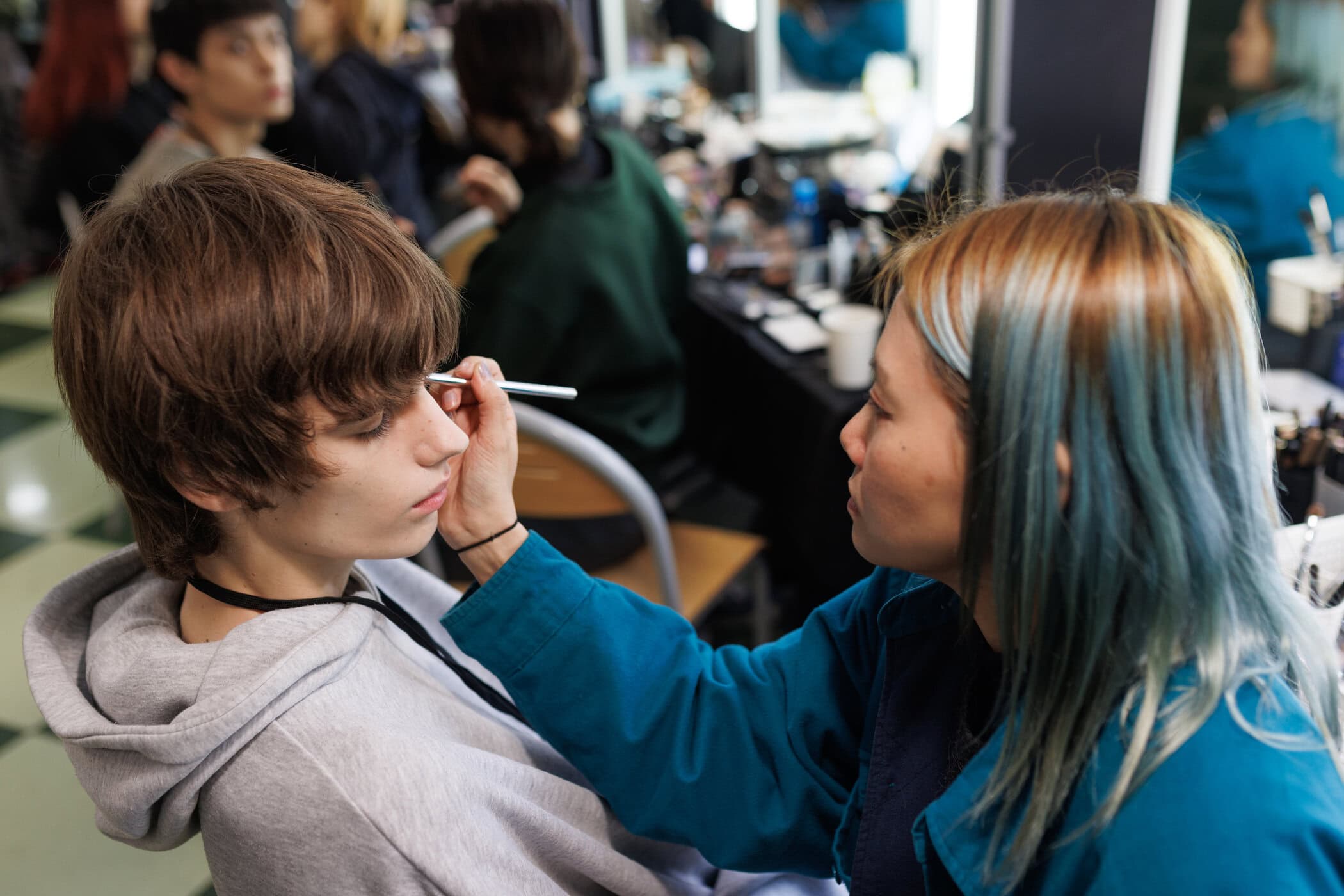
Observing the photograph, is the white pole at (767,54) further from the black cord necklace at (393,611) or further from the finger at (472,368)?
the black cord necklace at (393,611)

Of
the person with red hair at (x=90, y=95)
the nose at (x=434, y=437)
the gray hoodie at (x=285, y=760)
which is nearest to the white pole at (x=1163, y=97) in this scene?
the nose at (x=434, y=437)

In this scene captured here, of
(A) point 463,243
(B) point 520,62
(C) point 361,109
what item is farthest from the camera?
(C) point 361,109

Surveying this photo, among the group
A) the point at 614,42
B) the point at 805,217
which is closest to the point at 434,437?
the point at 805,217

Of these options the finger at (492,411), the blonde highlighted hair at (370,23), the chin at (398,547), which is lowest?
the chin at (398,547)

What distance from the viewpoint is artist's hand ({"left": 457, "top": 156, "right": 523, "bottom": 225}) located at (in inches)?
74.2

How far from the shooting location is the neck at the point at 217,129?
228 centimetres

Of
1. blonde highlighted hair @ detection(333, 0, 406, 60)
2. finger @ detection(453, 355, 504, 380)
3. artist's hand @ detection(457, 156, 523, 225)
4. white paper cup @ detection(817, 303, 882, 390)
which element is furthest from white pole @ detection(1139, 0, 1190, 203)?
blonde highlighted hair @ detection(333, 0, 406, 60)

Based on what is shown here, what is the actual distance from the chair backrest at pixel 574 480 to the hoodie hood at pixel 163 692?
582 mm

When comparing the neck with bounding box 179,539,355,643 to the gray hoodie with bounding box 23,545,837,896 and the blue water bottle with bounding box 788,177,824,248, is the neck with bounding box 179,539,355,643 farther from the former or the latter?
the blue water bottle with bounding box 788,177,824,248

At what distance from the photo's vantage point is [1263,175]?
1722 millimetres

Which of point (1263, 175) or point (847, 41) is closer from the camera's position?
point (1263, 175)

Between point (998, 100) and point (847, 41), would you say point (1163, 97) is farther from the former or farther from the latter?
point (847, 41)

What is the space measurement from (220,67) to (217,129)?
0.13 m

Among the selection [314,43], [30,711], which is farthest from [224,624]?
[314,43]
